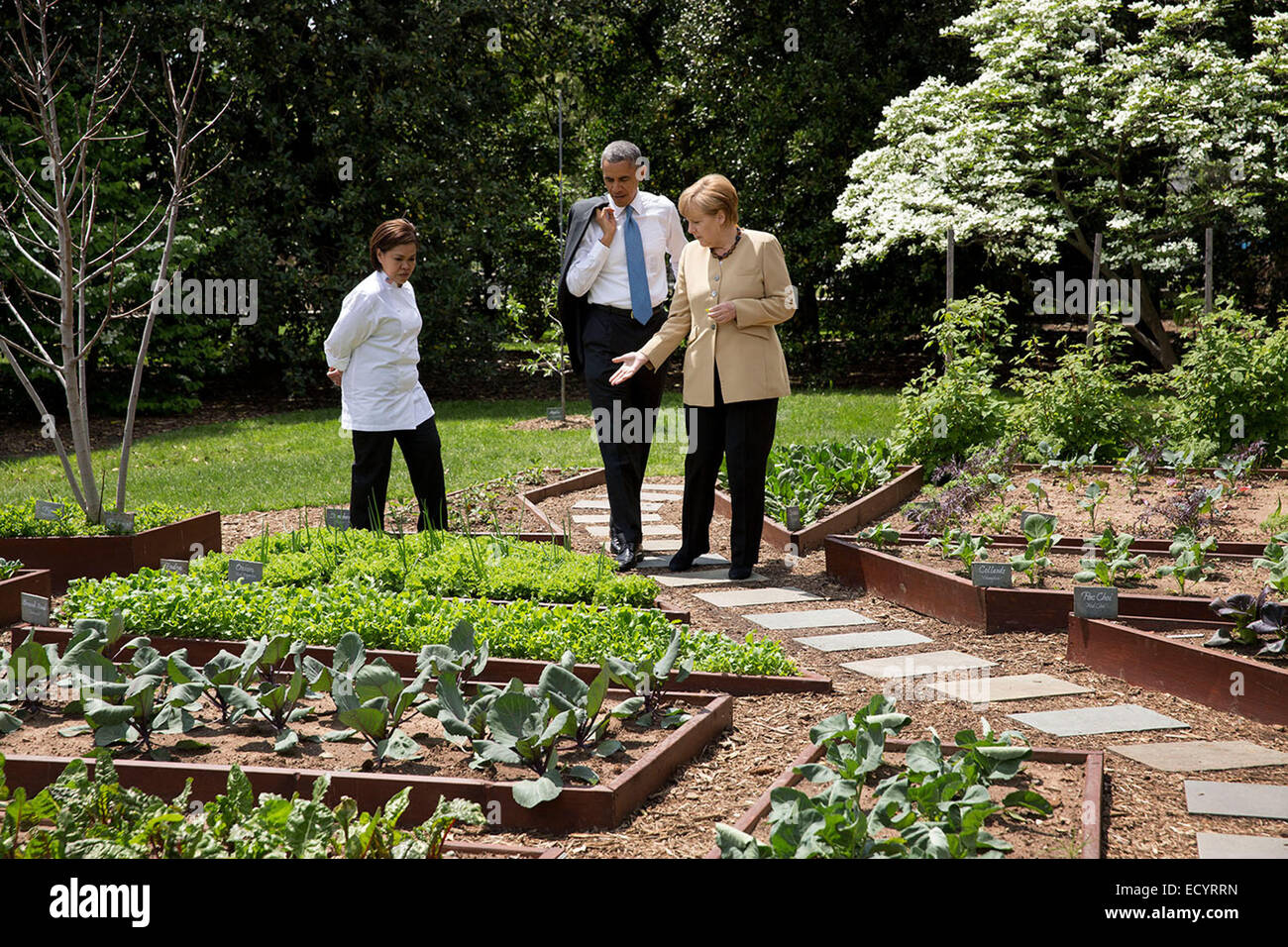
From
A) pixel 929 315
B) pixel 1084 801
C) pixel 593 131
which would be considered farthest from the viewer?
pixel 593 131

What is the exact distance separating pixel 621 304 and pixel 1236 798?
4.09 metres

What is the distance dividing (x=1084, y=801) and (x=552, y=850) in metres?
1.37

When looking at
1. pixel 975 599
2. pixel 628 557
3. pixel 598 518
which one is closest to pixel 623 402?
pixel 628 557

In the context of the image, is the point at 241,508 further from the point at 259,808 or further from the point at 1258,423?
the point at 1258,423

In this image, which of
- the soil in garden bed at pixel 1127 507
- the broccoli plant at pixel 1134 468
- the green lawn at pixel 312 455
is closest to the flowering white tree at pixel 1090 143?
the green lawn at pixel 312 455

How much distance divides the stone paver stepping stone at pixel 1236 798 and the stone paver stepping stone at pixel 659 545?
12.6 feet

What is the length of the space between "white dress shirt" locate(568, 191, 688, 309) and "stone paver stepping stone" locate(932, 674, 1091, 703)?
9.75 ft

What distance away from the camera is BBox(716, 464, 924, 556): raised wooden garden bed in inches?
266

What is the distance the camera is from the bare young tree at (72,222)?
19.9ft

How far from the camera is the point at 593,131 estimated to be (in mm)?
17828

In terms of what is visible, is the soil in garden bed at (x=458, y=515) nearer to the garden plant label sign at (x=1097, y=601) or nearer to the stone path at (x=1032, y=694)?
the stone path at (x=1032, y=694)

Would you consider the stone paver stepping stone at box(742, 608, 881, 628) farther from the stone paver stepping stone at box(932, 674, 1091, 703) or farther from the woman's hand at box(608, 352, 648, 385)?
the woman's hand at box(608, 352, 648, 385)

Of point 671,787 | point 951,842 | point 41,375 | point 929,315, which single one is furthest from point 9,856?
point 929,315

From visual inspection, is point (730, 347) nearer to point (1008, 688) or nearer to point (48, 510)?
point (1008, 688)
